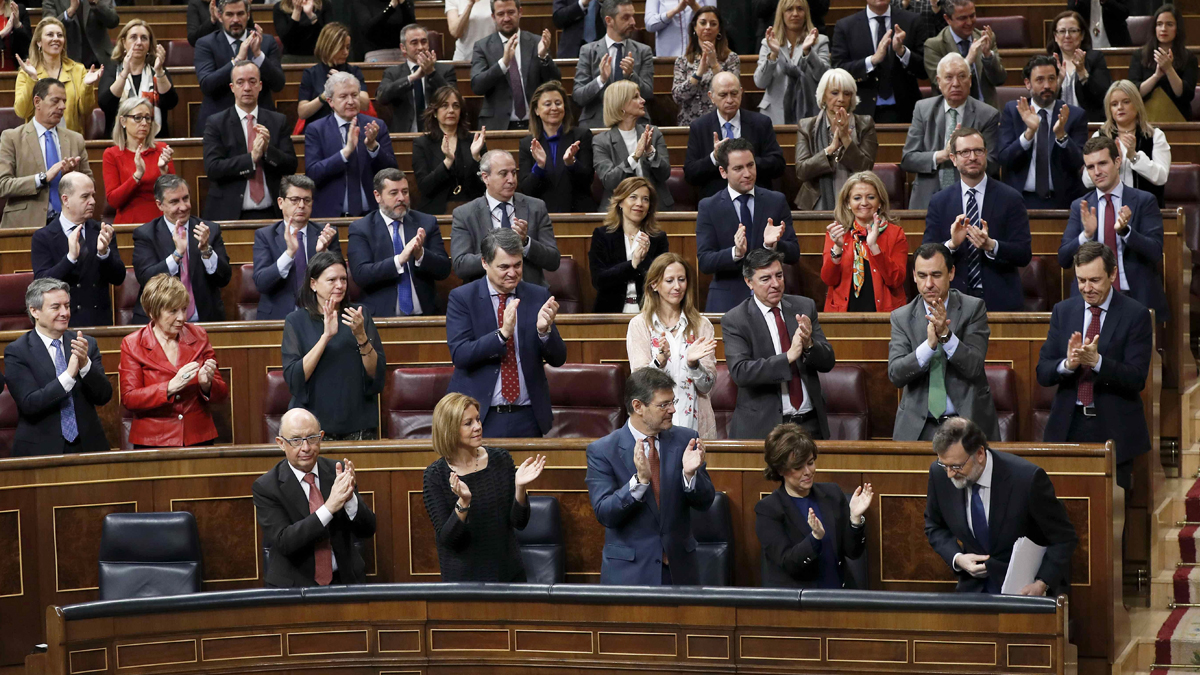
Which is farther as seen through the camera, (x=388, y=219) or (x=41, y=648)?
(x=388, y=219)

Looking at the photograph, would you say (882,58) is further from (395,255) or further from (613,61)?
(395,255)

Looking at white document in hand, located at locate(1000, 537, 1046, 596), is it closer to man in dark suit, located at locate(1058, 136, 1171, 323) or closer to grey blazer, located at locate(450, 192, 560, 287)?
man in dark suit, located at locate(1058, 136, 1171, 323)

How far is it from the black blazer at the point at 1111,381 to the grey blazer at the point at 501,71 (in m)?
2.80

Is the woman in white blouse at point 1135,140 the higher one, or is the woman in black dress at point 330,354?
the woman in white blouse at point 1135,140

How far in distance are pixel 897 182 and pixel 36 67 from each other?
11.9 feet

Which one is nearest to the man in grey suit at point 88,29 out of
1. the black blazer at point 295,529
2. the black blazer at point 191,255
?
the black blazer at point 191,255

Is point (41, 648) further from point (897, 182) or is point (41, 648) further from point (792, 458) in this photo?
point (897, 182)

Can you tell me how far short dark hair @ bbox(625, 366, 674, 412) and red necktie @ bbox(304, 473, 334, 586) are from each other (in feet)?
2.95

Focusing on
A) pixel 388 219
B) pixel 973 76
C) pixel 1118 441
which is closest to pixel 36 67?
pixel 388 219

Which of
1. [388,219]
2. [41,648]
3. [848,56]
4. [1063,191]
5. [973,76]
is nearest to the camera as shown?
[41,648]

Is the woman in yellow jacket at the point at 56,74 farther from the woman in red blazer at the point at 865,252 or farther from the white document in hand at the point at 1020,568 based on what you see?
the white document in hand at the point at 1020,568

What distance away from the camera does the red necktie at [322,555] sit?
14.0 feet

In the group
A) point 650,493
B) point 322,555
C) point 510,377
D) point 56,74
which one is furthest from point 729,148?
point 56,74

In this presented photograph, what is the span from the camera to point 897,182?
620cm
